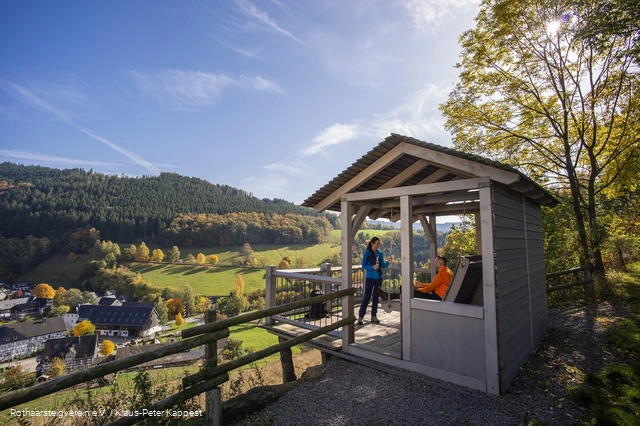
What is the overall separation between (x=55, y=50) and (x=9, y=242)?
88136mm

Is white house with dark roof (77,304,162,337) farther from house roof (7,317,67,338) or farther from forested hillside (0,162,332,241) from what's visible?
forested hillside (0,162,332,241)

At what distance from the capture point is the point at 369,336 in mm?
5934

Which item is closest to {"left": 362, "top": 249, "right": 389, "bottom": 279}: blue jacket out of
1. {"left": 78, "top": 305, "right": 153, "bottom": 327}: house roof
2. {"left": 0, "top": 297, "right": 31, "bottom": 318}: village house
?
{"left": 78, "top": 305, "right": 153, "bottom": 327}: house roof

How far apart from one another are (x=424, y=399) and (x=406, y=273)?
173cm

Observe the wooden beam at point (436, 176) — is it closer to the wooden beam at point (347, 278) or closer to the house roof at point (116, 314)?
the wooden beam at point (347, 278)

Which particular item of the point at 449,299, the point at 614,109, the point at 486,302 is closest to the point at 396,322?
the point at 449,299

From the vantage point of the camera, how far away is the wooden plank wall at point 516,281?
4188 mm

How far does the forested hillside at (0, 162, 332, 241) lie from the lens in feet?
293

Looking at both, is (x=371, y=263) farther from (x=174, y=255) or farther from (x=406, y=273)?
(x=174, y=255)

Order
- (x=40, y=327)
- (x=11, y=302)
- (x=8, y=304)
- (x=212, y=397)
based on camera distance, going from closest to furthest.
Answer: (x=212, y=397) < (x=40, y=327) < (x=8, y=304) < (x=11, y=302)

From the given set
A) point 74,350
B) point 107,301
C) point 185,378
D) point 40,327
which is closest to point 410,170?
point 185,378

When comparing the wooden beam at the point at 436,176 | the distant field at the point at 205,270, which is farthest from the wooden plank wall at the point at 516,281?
the distant field at the point at 205,270

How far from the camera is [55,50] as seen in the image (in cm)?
2678

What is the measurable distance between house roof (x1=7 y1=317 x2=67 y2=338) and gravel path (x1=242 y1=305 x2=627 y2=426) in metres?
58.8
